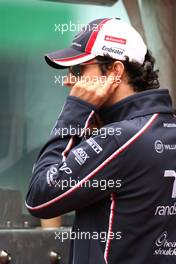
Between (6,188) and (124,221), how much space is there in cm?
129

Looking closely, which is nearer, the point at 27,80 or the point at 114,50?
the point at 114,50

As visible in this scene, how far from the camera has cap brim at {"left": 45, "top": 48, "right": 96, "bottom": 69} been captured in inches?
89.7

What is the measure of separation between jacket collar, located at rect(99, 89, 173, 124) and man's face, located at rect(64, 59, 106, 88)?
0.12 meters

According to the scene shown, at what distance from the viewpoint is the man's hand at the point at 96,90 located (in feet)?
7.23

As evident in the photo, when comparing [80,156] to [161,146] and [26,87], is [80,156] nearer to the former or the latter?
[161,146]

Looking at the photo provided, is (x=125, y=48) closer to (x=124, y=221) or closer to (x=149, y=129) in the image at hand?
(x=149, y=129)

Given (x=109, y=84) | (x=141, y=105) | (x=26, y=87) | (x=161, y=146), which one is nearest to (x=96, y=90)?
(x=109, y=84)

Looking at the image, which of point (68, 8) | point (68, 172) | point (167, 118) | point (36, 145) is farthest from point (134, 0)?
point (68, 172)

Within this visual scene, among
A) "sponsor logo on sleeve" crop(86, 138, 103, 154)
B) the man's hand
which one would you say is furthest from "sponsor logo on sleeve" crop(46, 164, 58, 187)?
the man's hand

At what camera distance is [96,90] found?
2.21 metres

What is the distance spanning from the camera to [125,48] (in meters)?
2.26

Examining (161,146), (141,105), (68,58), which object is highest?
(68,58)

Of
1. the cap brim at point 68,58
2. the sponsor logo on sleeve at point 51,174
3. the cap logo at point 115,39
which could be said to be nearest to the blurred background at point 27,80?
the cap brim at point 68,58

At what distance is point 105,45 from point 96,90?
0.16m
